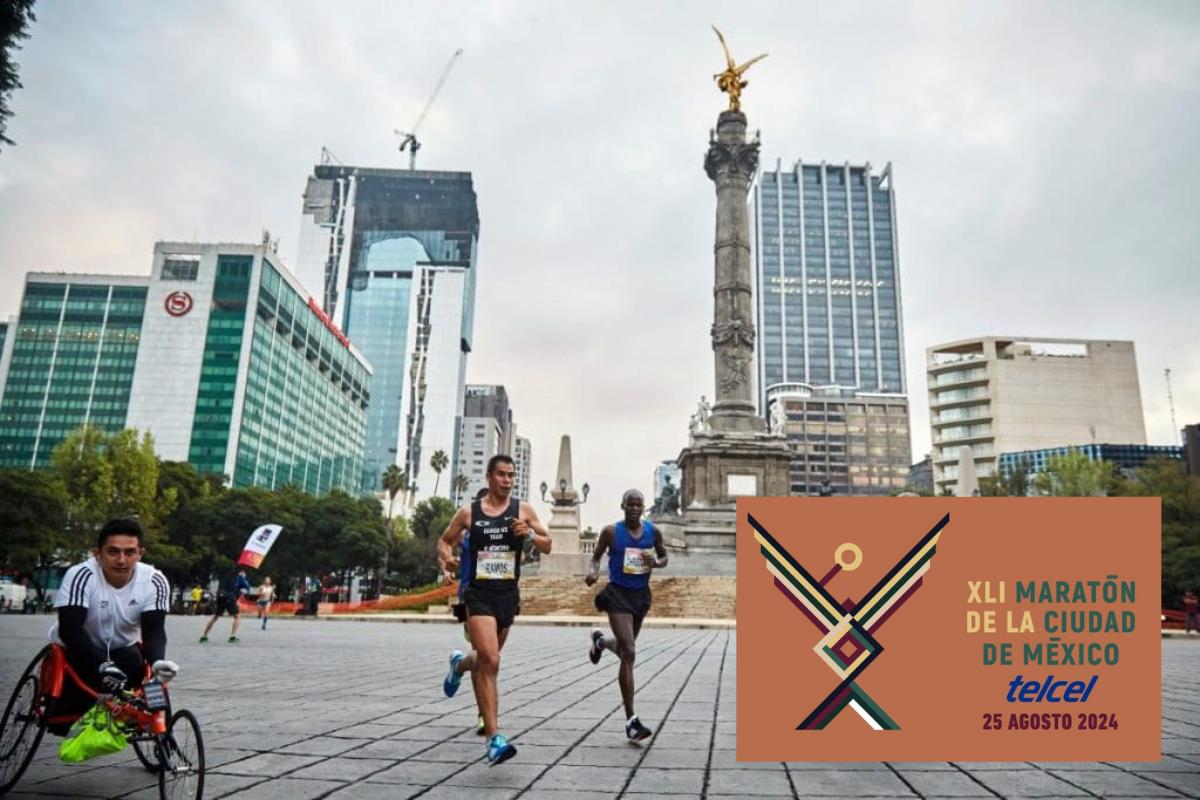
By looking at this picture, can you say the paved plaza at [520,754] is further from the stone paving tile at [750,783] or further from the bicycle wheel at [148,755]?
the bicycle wheel at [148,755]

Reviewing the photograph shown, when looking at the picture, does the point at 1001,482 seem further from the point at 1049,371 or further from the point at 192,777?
the point at 192,777

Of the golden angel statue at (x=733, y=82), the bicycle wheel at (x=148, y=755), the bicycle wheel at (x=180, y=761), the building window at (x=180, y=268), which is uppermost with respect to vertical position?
the building window at (x=180, y=268)

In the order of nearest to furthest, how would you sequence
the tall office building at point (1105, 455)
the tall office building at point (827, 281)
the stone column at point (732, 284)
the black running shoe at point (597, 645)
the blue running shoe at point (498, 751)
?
1. the blue running shoe at point (498, 751)
2. the black running shoe at point (597, 645)
3. the stone column at point (732, 284)
4. the tall office building at point (1105, 455)
5. the tall office building at point (827, 281)

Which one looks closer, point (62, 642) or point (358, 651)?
point (62, 642)

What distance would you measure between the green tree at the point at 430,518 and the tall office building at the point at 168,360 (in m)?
25.9

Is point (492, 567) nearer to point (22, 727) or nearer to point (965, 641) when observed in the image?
point (22, 727)

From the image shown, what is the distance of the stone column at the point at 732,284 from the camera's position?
139 ft

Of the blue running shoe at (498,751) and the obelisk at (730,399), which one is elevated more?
the obelisk at (730,399)

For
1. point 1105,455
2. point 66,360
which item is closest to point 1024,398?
point 1105,455

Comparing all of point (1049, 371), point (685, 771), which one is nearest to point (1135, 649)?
point (685, 771)

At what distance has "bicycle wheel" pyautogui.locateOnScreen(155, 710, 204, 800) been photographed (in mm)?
3814

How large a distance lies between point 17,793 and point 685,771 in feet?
13.0

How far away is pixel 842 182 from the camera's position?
194 metres

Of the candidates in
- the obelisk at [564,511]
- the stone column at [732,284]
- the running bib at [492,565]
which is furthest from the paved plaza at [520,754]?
the stone column at [732,284]
